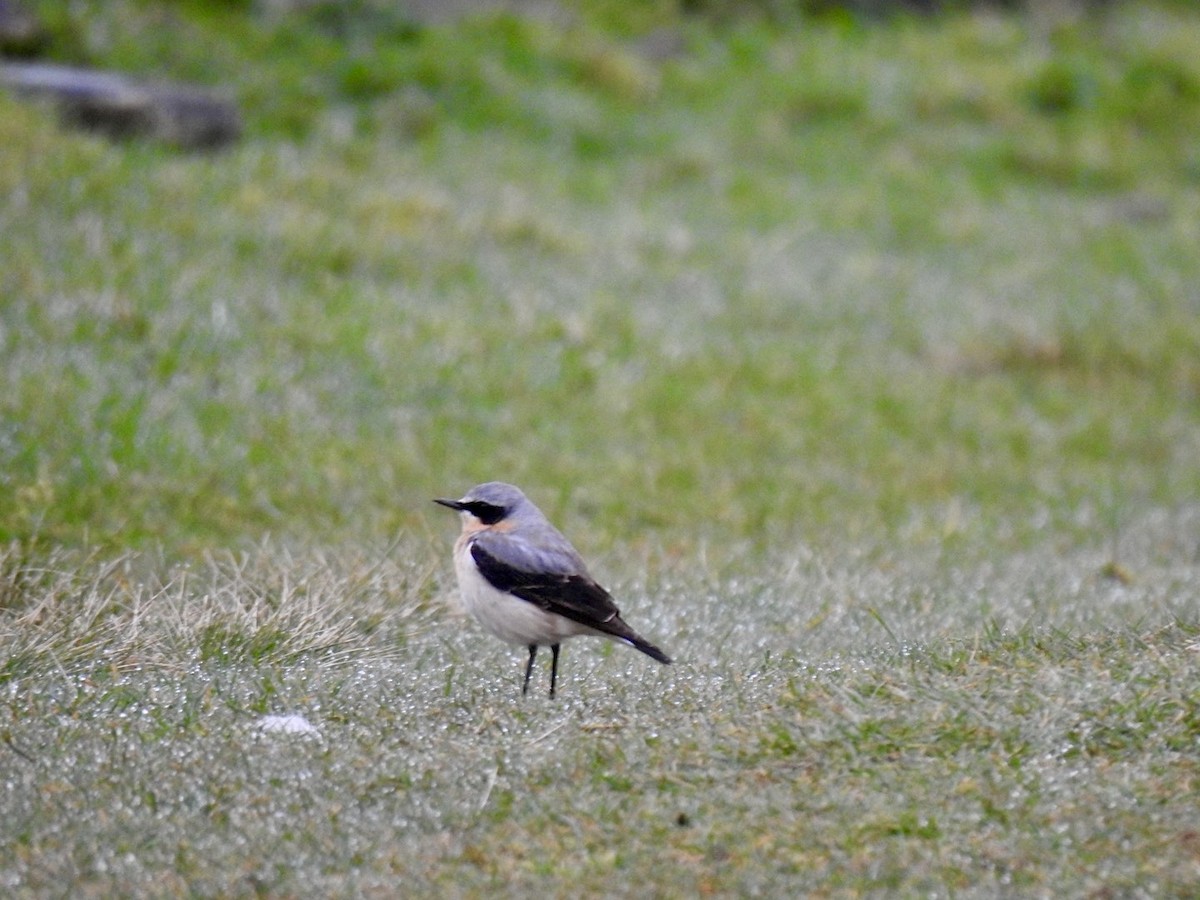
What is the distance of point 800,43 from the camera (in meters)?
19.9

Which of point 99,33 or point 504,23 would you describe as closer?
point 99,33

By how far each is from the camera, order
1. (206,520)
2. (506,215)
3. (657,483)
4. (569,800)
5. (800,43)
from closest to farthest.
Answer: (569,800) < (206,520) < (657,483) < (506,215) < (800,43)

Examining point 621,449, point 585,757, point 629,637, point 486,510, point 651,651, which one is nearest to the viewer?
point 585,757

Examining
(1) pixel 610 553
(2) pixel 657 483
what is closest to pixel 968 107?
(2) pixel 657 483

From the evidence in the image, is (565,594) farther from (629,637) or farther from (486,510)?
(486,510)

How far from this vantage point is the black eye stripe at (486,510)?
5992 millimetres

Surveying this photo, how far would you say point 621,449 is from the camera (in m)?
10.2

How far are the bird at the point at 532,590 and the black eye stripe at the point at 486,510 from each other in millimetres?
36

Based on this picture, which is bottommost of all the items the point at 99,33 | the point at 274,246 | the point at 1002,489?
the point at 1002,489

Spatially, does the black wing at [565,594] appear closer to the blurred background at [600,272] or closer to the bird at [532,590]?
the bird at [532,590]

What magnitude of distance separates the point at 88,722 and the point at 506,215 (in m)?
9.43

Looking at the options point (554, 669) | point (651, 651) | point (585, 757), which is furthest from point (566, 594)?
point (585, 757)

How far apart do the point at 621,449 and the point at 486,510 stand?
4.22 metres

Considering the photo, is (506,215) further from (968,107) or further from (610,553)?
(968,107)
